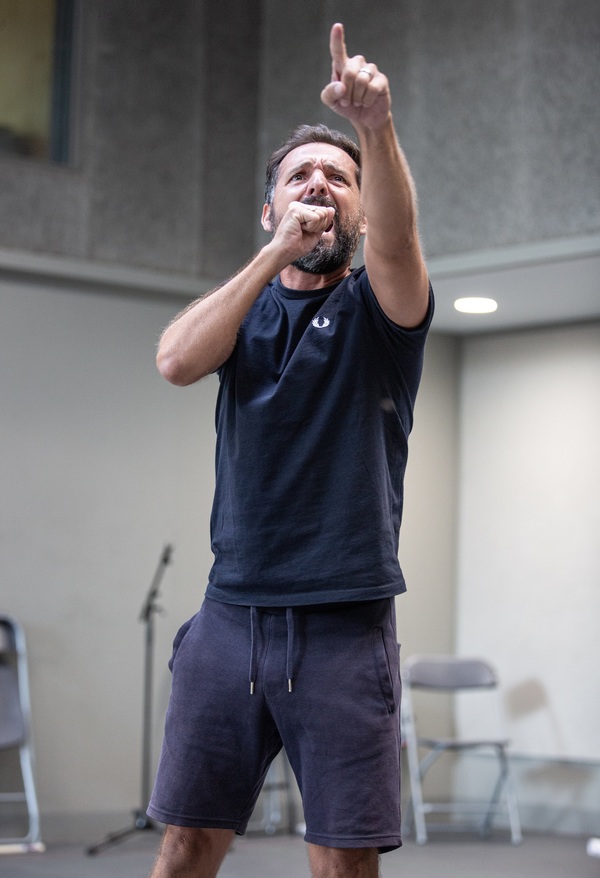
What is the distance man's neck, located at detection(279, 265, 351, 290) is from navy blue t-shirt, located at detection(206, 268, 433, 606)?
2.4 inches

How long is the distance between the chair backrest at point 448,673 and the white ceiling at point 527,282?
1.71m

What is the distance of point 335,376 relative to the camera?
182 centimetres

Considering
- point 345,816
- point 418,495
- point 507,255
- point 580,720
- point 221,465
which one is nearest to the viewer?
point 345,816

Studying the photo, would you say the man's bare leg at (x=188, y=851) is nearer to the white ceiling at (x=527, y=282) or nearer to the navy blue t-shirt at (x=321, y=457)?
the navy blue t-shirt at (x=321, y=457)

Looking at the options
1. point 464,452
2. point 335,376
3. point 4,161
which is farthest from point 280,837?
point 335,376

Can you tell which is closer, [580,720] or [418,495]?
[580,720]

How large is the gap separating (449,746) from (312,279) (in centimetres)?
399

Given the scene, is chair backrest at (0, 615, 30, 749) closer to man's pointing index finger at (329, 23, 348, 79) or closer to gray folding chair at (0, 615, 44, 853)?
gray folding chair at (0, 615, 44, 853)

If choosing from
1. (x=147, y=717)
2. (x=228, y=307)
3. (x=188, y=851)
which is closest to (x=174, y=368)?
(x=228, y=307)

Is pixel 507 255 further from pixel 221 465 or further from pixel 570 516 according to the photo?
pixel 221 465

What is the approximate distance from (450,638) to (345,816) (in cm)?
463

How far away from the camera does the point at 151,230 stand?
18.7 feet

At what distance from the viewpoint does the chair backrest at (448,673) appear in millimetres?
5759

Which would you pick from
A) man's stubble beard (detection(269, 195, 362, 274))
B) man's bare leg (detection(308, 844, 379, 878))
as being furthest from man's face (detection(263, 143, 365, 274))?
man's bare leg (detection(308, 844, 379, 878))
